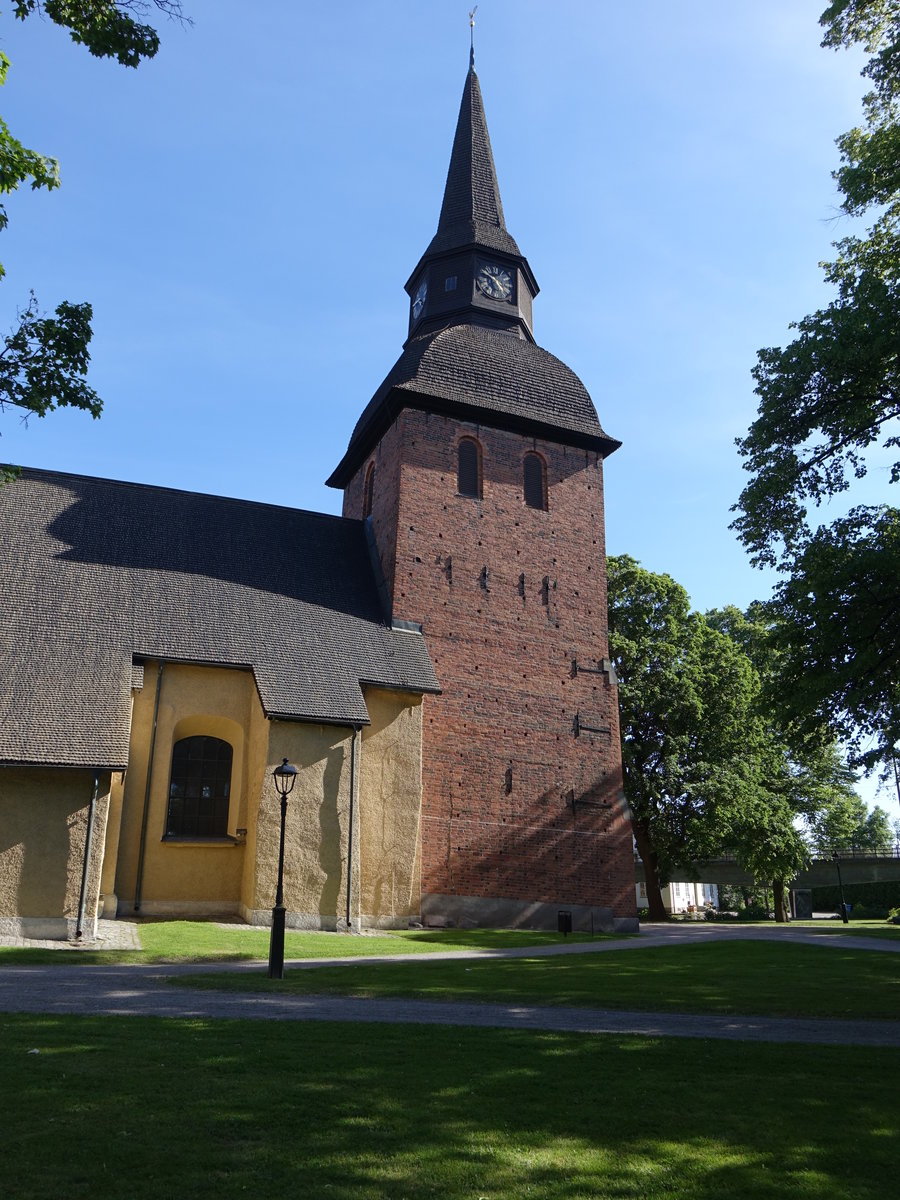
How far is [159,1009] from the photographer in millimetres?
8781

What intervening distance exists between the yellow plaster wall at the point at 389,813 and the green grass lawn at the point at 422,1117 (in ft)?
40.6

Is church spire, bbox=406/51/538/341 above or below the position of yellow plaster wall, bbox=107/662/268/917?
above

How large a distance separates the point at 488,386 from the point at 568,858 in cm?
1280

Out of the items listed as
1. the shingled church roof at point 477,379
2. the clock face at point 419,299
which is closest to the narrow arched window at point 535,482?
the shingled church roof at point 477,379

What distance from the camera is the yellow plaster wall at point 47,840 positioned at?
16.0m

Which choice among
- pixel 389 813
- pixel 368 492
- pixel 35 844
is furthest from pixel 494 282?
pixel 35 844

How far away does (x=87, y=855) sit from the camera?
53.3ft

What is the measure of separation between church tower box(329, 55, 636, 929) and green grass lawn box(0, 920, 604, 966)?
191 centimetres

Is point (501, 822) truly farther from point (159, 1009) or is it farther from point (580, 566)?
point (159, 1009)

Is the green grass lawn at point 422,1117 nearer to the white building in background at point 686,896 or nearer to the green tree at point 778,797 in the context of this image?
the green tree at point 778,797

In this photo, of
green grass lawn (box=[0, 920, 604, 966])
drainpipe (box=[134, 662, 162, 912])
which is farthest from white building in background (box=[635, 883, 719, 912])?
drainpipe (box=[134, 662, 162, 912])

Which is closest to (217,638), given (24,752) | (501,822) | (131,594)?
(131,594)

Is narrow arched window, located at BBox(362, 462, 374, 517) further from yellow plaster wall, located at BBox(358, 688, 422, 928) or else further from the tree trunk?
the tree trunk

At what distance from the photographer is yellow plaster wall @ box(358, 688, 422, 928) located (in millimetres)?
20016
